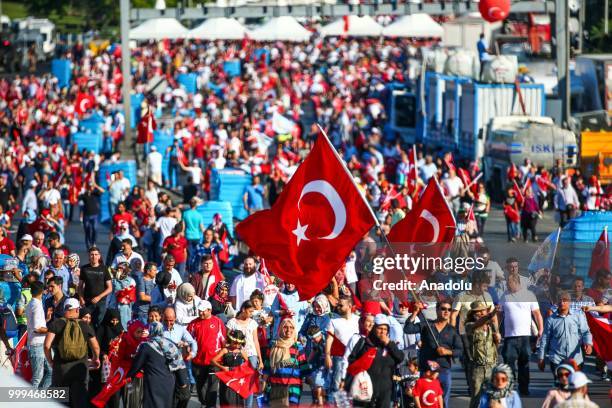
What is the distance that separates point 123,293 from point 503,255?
29.1 feet

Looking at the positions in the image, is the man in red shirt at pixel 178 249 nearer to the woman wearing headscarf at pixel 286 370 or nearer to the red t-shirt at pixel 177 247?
the red t-shirt at pixel 177 247

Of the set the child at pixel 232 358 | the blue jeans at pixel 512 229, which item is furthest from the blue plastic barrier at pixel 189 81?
the child at pixel 232 358

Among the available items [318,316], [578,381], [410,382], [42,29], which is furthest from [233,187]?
[42,29]

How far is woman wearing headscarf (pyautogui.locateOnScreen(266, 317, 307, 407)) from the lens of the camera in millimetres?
13898

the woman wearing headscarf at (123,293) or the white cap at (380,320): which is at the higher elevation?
the white cap at (380,320)

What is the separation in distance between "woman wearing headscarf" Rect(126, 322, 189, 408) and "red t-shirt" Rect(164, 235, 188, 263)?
22.8ft

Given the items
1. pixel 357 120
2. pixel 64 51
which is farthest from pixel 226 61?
pixel 357 120

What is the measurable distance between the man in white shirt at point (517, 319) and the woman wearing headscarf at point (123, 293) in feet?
Answer: 12.1

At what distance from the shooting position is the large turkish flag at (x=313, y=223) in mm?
14188

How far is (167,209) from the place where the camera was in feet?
75.4

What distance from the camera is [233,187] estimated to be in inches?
1121

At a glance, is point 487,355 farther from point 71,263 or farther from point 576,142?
point 576,142

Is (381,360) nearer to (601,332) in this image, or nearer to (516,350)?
(516,350)

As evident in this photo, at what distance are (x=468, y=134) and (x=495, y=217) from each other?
17.8 feet
